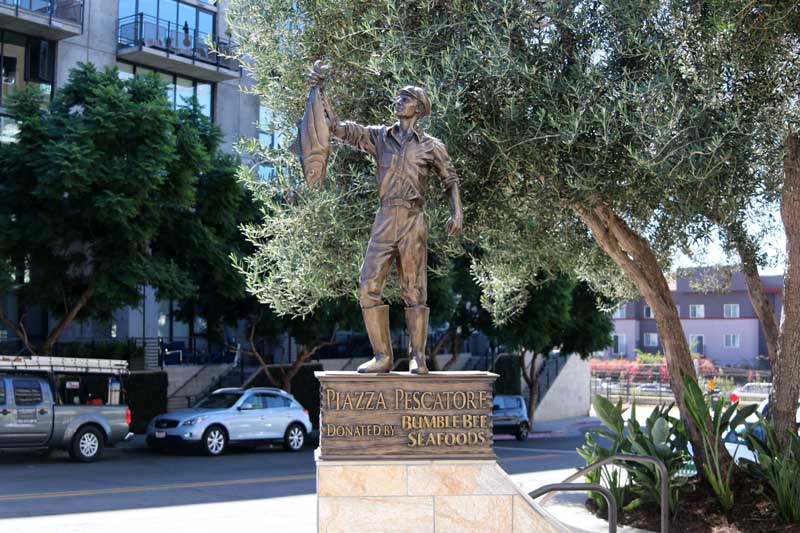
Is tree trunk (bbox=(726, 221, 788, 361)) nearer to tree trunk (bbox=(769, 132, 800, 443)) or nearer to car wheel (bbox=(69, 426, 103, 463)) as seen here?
tree trunk (bbox=(769, 132, 800, 443))

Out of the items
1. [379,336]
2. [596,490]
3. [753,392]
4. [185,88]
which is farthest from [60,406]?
[753,392]

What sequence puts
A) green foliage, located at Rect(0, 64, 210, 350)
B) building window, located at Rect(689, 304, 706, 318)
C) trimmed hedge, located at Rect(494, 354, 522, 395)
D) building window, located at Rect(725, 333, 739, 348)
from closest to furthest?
1. green foliage, located at Rect(0, 64, 210, 350)
2. trimmed hedge, located at Rect(494, 354, 522, 395)
3. building window, located at Rect(725, 333, 739, 348)
4. building window, located at Rect(689, 304, 706, 318)

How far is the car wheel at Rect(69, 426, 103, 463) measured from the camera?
1756 cm

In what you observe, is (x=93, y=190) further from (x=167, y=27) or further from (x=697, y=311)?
(x=697, y=311)

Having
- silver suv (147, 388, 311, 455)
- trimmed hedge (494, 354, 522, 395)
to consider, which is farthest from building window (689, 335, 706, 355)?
silver suv (147, 388, 311, 455)

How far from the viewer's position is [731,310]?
66688mm

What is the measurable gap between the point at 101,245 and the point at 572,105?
1319cm

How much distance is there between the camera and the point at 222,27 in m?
30.5

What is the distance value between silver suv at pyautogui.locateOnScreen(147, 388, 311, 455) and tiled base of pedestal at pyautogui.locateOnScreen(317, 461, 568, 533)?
13.5 metres

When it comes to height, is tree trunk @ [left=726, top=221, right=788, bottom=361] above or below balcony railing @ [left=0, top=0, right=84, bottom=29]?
below

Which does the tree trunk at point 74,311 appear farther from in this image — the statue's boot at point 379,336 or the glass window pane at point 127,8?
the statue's boot at point 379,336

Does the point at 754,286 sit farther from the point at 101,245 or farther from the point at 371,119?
the point at 101,245

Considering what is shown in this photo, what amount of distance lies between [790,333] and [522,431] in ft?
→ 60.2

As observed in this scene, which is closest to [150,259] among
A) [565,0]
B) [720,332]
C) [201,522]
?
[201,522]
